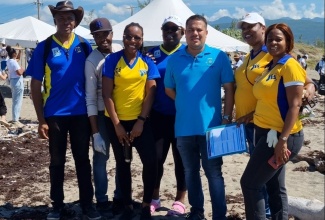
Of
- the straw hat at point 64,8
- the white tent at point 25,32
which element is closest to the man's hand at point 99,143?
the straw hat at point 64,8

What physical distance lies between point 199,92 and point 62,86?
133 cm

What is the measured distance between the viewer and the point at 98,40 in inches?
Result: 179

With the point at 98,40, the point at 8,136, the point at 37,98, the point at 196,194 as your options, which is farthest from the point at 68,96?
the point at 8,136

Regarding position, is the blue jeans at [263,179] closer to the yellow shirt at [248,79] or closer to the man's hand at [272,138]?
the man's hand at [272,138]

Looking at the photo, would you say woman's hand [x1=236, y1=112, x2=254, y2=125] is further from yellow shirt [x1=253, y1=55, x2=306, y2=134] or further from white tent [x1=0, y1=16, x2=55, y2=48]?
white tent [x1=0, y1=16, x2=55, y2=48]

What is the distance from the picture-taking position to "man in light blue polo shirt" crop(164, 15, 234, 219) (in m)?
4.16

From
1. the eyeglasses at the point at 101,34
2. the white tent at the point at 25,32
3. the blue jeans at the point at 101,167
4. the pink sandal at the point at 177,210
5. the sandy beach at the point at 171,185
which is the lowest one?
the sandy beach at the point at 171,185

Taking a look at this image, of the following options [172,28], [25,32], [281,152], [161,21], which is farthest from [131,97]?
[25,32]

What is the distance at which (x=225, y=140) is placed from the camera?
4.12m

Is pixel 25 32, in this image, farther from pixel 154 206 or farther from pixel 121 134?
pixel 121 134

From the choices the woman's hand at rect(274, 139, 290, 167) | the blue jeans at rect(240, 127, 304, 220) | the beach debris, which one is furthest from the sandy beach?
the woman's hand at rect(274, 139, 290, 167)

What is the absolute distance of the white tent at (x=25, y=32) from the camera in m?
17.0

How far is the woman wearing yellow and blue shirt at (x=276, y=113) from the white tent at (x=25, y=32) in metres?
14.3

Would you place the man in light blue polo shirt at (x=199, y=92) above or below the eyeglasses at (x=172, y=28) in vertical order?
below
